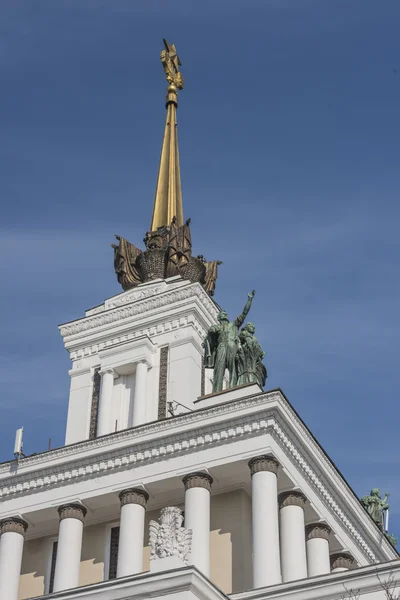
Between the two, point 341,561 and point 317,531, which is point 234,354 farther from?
point 341,561

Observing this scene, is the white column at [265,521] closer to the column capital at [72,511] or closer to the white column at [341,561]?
the white column at [341,561]

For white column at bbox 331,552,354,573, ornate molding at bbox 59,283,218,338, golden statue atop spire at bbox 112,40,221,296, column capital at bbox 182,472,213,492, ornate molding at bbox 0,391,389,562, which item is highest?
golden statue atop spire at bbox 112,40,221,296

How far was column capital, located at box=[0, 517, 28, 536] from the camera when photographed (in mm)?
33938

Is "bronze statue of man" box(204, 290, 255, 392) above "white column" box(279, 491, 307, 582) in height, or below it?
above

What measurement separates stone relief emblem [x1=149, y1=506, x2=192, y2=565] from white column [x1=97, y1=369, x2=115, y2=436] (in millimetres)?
9605

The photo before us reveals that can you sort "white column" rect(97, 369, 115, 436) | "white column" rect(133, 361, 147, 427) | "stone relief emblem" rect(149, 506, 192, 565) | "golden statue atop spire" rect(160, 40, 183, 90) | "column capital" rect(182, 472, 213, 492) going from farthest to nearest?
"golden statue atop spire" rect(160, 40, 183, 90), "white column" rect(97, 369, 115, 436), "white column" rect(133, 361, 147, 427), "column capital" rect(182, 472, 213, 492), "stone relief emblem" rect(149, 506, 192, 565)

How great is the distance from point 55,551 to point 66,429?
15.7ft

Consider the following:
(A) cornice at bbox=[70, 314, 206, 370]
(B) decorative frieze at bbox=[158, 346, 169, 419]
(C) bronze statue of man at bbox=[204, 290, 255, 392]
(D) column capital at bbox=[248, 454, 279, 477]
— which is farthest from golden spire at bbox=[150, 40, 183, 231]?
(D) column capital at bbox=[248, 454, 279, 477]

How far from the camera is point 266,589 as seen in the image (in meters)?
27.4

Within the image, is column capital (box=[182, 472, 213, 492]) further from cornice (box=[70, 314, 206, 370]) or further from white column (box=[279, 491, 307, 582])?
cornice (box=[70, 314, 206, 370])

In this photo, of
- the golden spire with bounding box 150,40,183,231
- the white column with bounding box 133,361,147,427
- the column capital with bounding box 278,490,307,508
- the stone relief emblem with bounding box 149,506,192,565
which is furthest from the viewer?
the golden spire with bounding box 150,40,183,231

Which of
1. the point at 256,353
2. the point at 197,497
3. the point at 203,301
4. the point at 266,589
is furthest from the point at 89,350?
the point at 266,589

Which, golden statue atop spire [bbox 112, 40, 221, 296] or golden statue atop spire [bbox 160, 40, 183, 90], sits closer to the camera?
golden statue atop spire [bbox 112, 40, 221, 296]

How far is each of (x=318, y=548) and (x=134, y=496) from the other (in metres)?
5.15
